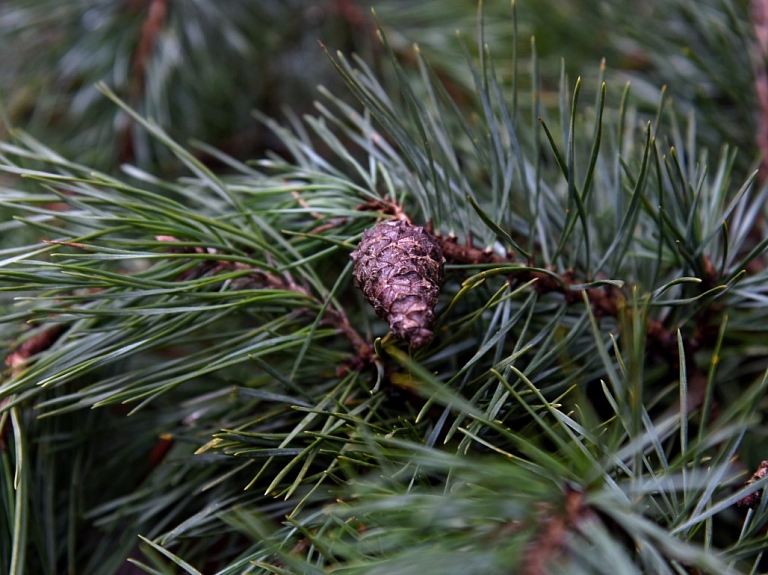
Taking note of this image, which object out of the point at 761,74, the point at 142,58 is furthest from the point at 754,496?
the point at 142,58

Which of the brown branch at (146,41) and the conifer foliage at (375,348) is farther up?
the brown branch at (146,41)

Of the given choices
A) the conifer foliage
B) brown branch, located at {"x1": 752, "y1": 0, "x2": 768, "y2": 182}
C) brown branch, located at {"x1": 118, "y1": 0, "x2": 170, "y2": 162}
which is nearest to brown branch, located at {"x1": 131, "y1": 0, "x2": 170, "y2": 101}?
brown branch, located at {"x1": 118, "y1": 0, "x2": 170, "y2": 162}

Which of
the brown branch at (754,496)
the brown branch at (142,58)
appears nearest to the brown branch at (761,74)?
the brown branch at (754,496)

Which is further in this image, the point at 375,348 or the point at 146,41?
the point at 146,41

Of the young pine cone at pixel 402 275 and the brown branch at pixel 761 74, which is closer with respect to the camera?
the young pine cone at pixel 402 275

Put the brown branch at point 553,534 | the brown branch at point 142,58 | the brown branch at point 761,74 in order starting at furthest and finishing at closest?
the brown branch at point 142,58, the brown branch at point 761,74, the brown branch at point 553,534

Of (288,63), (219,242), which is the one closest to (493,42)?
(288,63)

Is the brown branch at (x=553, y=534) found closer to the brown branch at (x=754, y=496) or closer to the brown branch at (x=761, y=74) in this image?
the brown branch at (x=754, y=496)

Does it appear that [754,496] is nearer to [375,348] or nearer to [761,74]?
[375,348]
